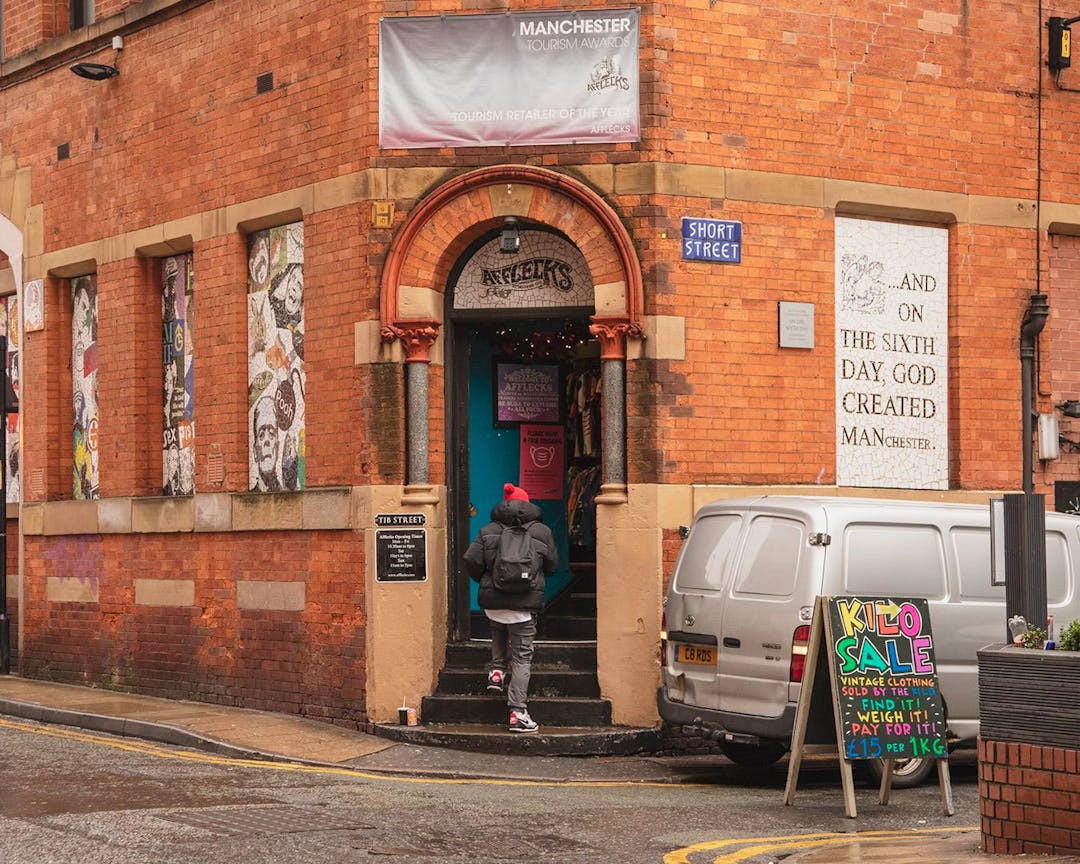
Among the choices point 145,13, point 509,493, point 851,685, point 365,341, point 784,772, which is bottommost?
point 784,772

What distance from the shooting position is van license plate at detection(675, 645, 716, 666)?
1177 cm

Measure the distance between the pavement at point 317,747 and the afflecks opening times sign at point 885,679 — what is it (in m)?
0.78

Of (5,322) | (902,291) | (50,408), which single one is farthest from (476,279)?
(5,322)

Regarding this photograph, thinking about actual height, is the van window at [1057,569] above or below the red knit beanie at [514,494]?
below

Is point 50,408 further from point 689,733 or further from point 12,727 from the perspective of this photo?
point 689,733

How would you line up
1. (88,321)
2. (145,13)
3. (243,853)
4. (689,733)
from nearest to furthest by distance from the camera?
(243,853)
(689,733)
(145,13)
(88,321)

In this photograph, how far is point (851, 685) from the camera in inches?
410

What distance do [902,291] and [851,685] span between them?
5669 mm

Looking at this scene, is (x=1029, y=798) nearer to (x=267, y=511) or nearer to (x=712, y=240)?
(x=712, y=240)

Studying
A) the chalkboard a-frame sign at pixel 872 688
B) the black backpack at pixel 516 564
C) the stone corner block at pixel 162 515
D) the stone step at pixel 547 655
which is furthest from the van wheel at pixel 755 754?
the stone corner block at pixel 162 515

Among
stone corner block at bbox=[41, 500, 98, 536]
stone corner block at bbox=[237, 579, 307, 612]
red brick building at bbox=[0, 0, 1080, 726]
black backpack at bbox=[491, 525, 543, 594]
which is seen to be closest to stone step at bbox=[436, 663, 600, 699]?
red brick building at bbox=[0, 0, 1080, 726]

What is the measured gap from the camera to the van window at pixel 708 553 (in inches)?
468

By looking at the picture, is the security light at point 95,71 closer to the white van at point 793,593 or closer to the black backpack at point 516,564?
the black backpack at point 516,564

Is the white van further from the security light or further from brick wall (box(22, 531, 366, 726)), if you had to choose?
the security light
